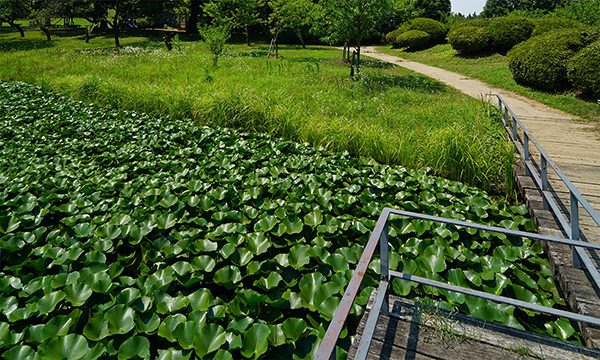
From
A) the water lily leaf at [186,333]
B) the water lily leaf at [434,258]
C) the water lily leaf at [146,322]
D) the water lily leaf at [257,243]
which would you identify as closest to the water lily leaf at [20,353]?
the water lily leaf at [146,322]

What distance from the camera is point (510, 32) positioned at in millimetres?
14961

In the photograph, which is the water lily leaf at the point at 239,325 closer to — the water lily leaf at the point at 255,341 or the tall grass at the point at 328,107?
the water lily leaf at the point at 255,341

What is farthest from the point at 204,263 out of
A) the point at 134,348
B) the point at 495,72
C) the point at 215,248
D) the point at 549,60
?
the point at 495,72

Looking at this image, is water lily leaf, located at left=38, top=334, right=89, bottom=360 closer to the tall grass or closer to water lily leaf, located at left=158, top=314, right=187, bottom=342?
water lily leaf, located at left=158, top=314, right=187, bottom=342

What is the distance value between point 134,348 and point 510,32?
18.7 meters

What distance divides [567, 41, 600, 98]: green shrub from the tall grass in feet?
9.34

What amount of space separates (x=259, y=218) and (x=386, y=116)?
4.16m

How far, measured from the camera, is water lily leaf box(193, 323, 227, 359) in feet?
5.80

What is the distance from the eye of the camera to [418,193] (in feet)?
12.7

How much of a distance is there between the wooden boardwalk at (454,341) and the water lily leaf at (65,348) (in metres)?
1.47

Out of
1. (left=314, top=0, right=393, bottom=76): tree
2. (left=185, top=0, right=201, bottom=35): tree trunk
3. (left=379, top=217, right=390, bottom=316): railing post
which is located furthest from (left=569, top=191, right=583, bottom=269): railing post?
(left=185, top=0, right=201, bottom=35): tree trunk

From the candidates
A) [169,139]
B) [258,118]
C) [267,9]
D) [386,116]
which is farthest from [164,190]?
[267,9]

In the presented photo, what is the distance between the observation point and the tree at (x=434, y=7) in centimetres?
3267

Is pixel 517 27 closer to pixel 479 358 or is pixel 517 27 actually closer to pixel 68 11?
pixel 479 358
